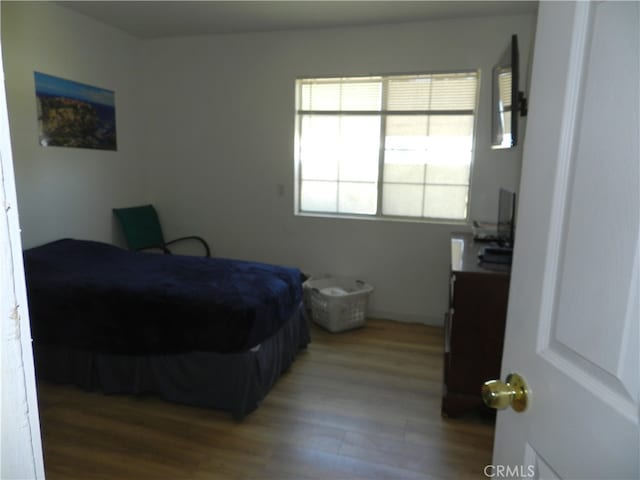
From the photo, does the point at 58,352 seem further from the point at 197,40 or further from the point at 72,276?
the point at 197,40

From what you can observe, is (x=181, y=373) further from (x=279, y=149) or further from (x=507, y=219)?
(x=279, y=149)

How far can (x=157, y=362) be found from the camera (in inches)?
92.2

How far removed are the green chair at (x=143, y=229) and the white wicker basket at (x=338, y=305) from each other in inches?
48.2

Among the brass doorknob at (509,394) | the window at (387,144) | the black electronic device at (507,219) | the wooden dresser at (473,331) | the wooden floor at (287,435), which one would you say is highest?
the window at (387,144)

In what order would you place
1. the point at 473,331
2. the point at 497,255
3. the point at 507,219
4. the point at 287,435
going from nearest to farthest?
1. the point at 287,435
2. the point at 473,331
3. the point at 497,255
4. the point at 507,219

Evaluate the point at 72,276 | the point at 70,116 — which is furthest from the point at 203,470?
the point at 70,116

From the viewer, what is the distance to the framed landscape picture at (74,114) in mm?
3127

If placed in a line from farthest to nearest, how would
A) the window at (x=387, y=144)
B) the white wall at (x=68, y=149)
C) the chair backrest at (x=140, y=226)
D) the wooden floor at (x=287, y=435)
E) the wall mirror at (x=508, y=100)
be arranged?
the chair backrest at (x=140, y=226), the window at (x=387, y=144), the white wall at (x=68, y=149), the wall mirror at (x=508, y=100), the wooden floor at (x=287, y=435)

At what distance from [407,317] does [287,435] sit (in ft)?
6.40

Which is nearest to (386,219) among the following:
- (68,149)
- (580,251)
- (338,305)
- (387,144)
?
(387,144)

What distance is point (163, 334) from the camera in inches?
90.2

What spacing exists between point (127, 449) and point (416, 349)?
206 cm

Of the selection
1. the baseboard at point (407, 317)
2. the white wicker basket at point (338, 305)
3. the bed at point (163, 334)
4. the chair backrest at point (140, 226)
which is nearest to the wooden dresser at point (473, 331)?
the bed at point (163, 334)

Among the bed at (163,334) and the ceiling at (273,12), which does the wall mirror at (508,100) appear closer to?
the ceiling at (273,12)
